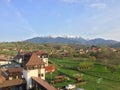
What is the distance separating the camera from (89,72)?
55125mm

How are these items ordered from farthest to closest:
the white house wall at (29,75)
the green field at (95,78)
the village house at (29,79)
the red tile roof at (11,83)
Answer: the green field at (95,78) → the white house wall at (29,75) → the village house at (29,79) → the red tile roof at (11,83)

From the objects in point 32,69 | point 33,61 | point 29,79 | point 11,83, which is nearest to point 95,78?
point 33,61

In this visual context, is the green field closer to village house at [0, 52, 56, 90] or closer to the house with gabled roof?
the house with gabled roof

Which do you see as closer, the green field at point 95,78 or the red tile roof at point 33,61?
the red tile roof at point 33,61

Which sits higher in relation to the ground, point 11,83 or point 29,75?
point 29,75

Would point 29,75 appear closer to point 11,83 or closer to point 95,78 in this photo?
point 11,83

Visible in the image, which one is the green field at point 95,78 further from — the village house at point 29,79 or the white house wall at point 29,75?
the white house wall at point 29,75

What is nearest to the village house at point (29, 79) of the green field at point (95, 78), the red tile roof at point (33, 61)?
the red tile roof at point (33, 61)

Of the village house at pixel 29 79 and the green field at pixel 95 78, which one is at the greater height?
the village house at pixel 29 79

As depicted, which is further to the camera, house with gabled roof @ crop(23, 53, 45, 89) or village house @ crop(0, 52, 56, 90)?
house with gabled roof @ crop(23, 53, 45, 89)

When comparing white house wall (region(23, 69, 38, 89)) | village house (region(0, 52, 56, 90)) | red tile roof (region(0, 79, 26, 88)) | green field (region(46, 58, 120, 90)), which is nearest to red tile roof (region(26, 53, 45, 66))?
village house (region(0, 52, 56, 90))

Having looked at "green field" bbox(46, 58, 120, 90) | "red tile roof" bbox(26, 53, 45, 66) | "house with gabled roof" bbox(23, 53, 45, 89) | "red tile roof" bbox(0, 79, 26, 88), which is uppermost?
"red tile roof" bbox(26, 53, 45, 66)

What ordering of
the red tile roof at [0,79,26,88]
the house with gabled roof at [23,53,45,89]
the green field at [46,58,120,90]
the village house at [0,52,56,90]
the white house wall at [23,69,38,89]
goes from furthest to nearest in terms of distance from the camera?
the green field at [46,58,120,90]
the house with gabled roof at [23,53,45,89]
the white house wall at [23,69,38,89]
the village house at [0,52,56,90]
the red tile roof at [0,79,26,88]

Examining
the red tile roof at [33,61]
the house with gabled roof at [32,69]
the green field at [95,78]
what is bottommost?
the green field at [95,78]
